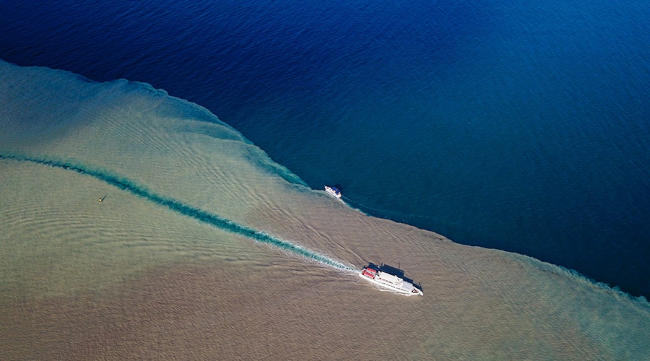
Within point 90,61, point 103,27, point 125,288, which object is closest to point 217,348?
point 125,288

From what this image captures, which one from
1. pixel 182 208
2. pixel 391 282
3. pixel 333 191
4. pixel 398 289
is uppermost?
pixel 333 191

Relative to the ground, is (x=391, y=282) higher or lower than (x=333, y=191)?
lower

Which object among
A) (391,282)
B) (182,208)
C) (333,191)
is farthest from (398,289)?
(182,208)

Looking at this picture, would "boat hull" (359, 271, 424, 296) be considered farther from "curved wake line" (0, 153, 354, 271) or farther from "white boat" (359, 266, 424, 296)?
"curved wake line" (0, 153, 354, 271)

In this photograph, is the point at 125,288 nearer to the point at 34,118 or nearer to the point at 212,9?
the point at 34,118

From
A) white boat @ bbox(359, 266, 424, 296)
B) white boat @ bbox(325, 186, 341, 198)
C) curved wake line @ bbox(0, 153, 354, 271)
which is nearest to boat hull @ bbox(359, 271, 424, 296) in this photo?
white boat @ bbox(359, 266, 424, 296)

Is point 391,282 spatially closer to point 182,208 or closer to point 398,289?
point 398,289

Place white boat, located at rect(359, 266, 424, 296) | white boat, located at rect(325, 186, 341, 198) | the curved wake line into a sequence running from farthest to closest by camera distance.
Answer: white boat, located at rect(325, 186, 341, 198)
the curved wake line
white boat, located at rect(359, 266, 424, 296)
